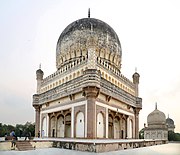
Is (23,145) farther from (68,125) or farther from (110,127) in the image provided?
(110,127)

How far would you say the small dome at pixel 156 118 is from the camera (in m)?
32.4

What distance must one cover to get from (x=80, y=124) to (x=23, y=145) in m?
4.60

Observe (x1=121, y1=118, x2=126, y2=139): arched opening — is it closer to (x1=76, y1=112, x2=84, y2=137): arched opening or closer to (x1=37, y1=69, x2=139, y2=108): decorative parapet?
(x1=37, y1=69, x2=139, y2=108): decorative parapet

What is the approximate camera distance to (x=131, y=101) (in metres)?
19.3

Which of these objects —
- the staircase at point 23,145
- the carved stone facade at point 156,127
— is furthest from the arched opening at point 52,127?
the carved stone facade at point 156,127

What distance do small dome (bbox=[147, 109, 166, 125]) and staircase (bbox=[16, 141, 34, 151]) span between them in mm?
24461

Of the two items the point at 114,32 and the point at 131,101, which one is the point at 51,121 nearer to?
the point at 131,101

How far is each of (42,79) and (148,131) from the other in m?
17.8

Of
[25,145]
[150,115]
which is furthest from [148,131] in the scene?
[25,145]

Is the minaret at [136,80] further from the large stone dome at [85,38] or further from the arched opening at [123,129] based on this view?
the arched opening at [123,129]

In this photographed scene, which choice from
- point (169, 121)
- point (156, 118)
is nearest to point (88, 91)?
point (156, 118)

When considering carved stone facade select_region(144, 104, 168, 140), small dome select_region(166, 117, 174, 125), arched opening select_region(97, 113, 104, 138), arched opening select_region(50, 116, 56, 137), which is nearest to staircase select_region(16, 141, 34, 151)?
arched opening select_region(97, 113, 104, 138)

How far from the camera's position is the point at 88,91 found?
1383cm

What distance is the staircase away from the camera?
10.5 metres
